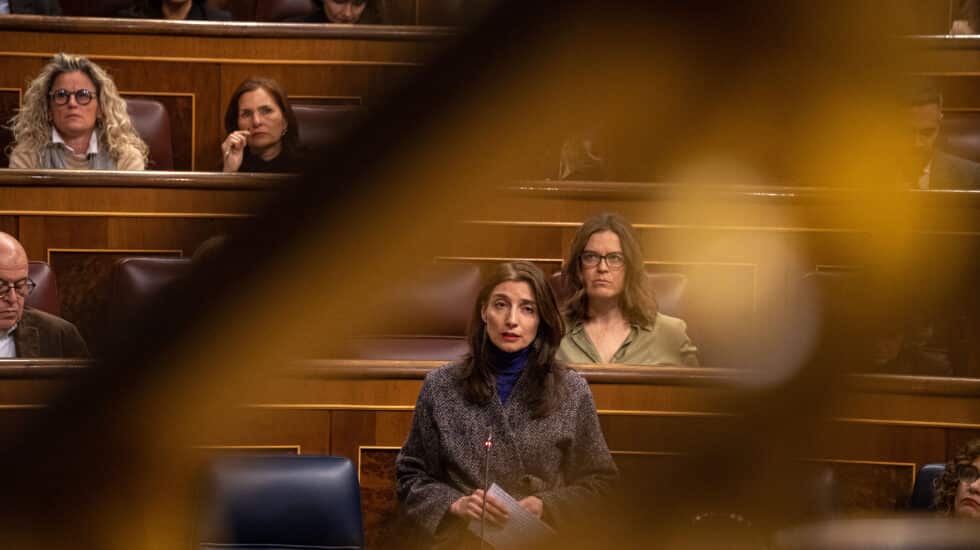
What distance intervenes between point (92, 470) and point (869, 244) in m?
0.09

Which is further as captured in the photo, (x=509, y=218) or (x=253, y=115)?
(x=253, y=115)

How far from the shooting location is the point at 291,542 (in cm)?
90

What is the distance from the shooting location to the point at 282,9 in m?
2.70

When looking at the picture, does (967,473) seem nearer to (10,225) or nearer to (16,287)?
(16,287)

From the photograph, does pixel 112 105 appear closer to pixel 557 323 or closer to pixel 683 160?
pixel 557 323

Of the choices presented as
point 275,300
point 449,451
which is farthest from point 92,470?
point 449,451

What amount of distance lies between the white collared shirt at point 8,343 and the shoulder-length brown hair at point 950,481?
99 centimetres

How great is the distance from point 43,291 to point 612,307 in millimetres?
742

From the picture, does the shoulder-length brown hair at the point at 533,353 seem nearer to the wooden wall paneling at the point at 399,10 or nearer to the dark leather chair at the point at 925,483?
the dark leather chair at the point at 925,483

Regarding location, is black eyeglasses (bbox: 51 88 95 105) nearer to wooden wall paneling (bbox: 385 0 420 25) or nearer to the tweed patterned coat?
the tweed patterned coat

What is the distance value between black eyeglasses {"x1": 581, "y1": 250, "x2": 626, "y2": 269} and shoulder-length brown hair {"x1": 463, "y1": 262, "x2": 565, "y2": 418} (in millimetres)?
221

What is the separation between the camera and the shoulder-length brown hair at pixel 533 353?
1482mm

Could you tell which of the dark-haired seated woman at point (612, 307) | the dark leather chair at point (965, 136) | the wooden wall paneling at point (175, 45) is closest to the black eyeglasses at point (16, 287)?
the dark-haired seated woman at point (612, 307)

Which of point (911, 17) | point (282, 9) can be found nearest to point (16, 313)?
point (282, 9)
